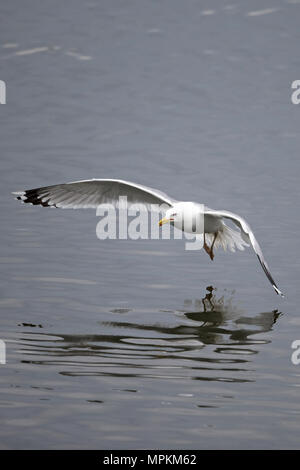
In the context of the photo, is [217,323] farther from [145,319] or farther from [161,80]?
[161,80]

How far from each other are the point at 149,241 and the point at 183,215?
4.43 feet

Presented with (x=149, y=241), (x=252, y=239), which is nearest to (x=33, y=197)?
(x=149, y=241)

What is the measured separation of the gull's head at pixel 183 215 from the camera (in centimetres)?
859

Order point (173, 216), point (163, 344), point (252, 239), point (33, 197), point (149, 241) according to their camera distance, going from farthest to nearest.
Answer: point (149, 241)
point (33, 197)
point (173, 216)
point (252, 239)
point (163, 344)

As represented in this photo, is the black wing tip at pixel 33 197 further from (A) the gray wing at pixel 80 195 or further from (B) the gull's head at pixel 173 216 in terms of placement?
(B) the gull's head at pixel 173 216

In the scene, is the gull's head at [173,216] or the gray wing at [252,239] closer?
the gray wing at [252,239]

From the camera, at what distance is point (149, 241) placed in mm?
9922

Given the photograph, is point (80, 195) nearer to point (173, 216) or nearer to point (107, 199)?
point (107, 199)

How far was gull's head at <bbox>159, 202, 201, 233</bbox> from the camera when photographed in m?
8.59

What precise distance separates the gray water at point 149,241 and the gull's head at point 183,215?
0.48 meters

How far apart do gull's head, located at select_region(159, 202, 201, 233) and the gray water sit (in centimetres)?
48

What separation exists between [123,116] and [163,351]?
8788 mm

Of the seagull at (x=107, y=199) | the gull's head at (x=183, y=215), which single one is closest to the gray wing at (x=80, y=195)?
the seagull at (x=107, y=199)

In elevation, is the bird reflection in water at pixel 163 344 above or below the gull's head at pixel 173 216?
below
